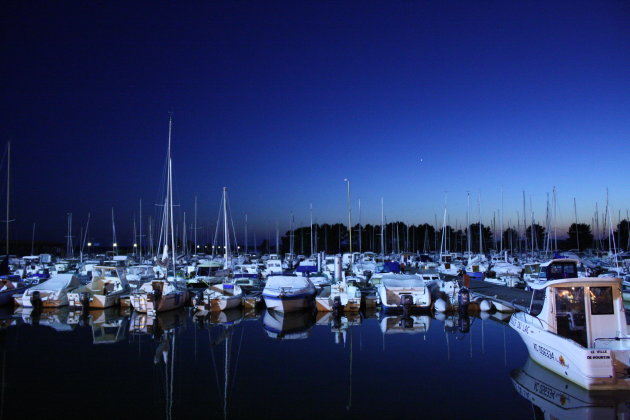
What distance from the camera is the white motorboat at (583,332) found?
12.3 meters

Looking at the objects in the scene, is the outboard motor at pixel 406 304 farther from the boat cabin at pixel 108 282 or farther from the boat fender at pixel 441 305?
the boat cabin at pixel 108 282

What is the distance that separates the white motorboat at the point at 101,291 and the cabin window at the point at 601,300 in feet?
88.3

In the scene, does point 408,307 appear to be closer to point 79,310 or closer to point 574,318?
point 574,318

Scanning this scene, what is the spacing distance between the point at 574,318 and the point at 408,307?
11.8m

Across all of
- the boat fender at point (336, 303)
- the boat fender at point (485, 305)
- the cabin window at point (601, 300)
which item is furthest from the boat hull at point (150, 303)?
the cabin window at point (601, 300)

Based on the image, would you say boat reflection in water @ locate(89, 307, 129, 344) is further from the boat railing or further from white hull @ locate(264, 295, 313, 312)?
the boat railing

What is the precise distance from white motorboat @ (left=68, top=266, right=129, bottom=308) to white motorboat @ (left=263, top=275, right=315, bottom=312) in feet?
35.7

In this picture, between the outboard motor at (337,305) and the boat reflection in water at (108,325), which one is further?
the outboard motor at (337,305)

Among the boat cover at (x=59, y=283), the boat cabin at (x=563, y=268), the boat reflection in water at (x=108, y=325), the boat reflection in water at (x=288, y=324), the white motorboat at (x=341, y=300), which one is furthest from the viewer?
the boat cover at (x=59, y=283)

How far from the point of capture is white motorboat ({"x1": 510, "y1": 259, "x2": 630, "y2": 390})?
40.3ft

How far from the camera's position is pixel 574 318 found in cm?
1427

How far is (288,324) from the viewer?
77.6 ft

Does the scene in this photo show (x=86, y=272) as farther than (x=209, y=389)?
Yes

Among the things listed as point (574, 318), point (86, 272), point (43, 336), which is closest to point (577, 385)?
point (574, 318)
